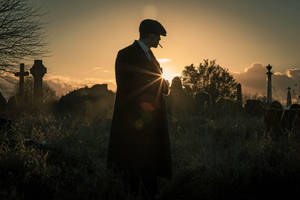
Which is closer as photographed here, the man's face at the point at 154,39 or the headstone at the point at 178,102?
the man's face at the point at 154,39

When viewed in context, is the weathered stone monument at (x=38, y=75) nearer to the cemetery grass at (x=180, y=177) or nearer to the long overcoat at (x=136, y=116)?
the cemetery grass at (x=180, y=177)

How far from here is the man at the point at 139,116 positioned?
140 inches

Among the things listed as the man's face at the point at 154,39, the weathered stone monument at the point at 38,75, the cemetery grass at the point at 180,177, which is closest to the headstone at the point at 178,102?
the weathered stone monument at the point at 38,75

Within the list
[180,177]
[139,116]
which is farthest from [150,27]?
[180,177]

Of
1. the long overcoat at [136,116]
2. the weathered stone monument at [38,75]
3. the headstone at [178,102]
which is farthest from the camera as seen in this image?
the headstone at [178,102]

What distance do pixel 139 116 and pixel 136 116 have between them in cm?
4

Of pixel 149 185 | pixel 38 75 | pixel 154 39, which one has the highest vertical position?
→ pixel 38 75

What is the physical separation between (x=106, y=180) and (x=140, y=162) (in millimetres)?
495

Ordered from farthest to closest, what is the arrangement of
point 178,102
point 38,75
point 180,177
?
1. point 178,102
2. point 38,75
3. point 180,177

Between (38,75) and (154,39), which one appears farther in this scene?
(38,75)

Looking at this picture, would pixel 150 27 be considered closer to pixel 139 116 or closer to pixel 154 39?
pixel 154 39

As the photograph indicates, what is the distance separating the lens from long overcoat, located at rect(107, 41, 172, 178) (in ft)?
11.7

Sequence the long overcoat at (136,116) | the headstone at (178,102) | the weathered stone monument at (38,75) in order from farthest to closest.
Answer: the headstone at (178,102), the weathered stone monument at (38,75), the long overcoat at (136,116)

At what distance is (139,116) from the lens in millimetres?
3574
